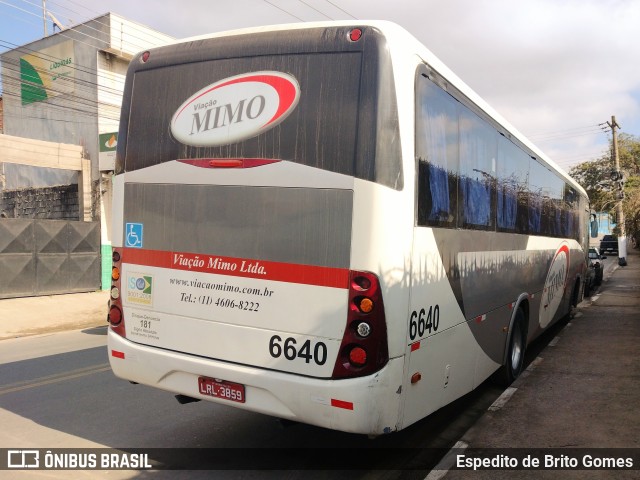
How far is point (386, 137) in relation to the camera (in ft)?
11.9

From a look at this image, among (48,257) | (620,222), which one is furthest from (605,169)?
(48,257)

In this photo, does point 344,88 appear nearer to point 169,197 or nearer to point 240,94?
point 240,94

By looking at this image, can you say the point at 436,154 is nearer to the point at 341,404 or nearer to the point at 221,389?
the point at 341,404

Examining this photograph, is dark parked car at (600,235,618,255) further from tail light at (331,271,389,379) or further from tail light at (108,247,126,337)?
tail light at (108,247,126,337)

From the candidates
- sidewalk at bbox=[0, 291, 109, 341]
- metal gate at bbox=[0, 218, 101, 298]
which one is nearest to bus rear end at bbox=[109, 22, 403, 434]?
sidewalk at bbox=[0, 291, 109, 341]

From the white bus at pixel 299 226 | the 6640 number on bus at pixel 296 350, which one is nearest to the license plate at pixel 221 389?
the white bus at pixel 299 226

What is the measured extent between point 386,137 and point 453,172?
1283 mm

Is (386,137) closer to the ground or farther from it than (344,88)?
closer to the ground

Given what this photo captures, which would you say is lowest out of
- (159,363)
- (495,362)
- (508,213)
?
(495,362)

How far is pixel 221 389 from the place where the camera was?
4020 millimetres

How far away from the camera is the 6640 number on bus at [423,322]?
3865 millimetres

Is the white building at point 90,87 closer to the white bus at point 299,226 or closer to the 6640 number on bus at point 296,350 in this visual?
the white bus at point 299,226

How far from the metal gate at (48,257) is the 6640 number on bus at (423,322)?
46.6ft

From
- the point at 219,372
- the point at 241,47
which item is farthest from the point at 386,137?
the point at 219,372
